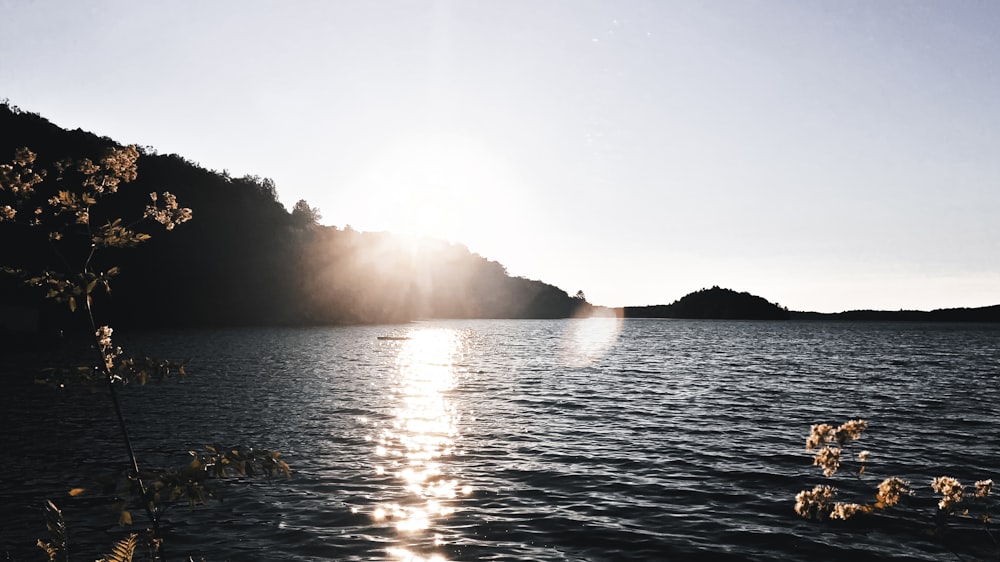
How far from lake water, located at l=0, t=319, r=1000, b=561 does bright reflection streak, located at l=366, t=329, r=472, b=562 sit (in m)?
0.14

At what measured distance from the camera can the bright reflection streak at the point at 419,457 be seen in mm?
18469

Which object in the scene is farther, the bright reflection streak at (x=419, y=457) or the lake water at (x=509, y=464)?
the bright reflection streak at (x=419, y=457)

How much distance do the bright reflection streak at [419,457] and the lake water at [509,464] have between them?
0.14 meters

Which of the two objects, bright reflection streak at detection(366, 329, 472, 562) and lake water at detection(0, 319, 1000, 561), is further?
bright reflection streak at detection(366, 329, 472, 562)

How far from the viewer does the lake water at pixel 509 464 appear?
1684 cm

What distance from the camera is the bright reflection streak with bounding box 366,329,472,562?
1847cm

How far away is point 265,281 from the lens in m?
193

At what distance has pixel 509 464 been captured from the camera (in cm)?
2573

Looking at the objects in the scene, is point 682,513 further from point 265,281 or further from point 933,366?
point 265,281

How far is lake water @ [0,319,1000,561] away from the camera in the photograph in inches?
663

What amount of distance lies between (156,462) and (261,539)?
1064 centimetres

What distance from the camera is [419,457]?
87.7 feet

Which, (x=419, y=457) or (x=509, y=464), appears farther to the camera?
(x=419, y=457)

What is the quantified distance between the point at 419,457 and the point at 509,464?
398 cm
